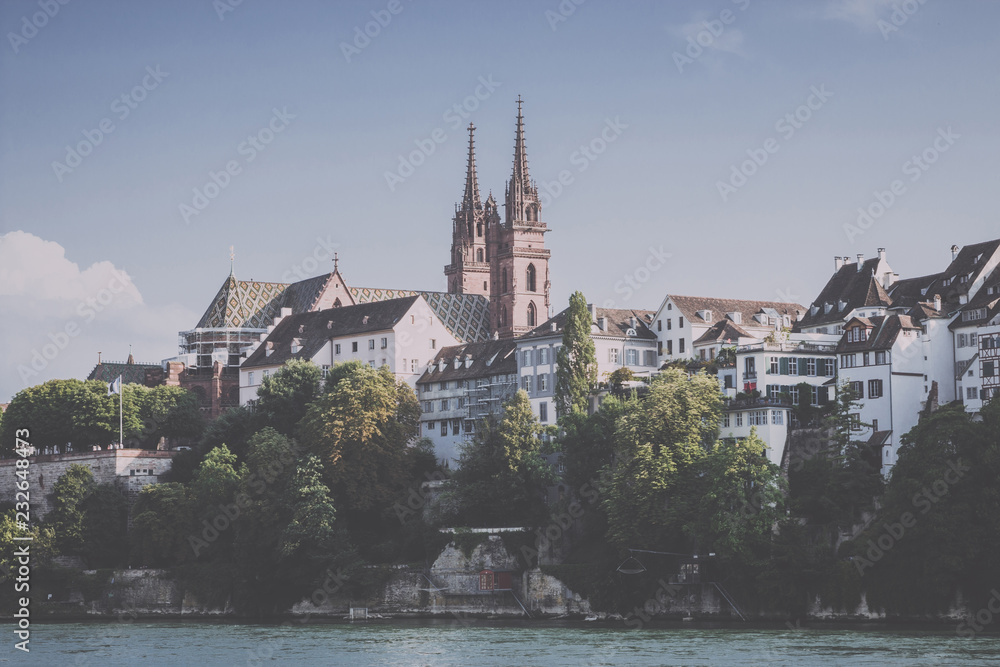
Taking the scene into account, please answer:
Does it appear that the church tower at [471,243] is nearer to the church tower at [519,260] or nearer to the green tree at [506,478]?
the church tower at [519,260]

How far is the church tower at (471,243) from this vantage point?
532 ft

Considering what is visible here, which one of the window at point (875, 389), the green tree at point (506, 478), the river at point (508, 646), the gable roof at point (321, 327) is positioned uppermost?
the gable roof at point (321, 327)

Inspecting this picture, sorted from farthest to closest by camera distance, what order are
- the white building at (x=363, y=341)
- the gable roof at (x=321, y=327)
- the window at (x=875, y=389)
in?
the gable roof at (x=321, y=327)
the white building at (x=363, y=341)
the window at (x=875, y=389)

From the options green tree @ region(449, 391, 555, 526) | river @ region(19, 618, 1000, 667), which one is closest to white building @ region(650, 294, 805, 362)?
green tree @ region(449, 391, 555, 526)

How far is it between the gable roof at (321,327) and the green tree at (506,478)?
23931mm

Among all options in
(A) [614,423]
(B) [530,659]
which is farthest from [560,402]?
(B) [530,659]

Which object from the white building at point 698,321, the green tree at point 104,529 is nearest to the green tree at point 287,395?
the green tree at point 104,529

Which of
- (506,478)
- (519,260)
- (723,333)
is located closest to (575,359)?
(723,333)

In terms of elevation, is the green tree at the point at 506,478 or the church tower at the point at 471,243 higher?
the church tower at the point at 471,243

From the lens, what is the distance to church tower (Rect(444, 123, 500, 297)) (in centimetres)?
16225

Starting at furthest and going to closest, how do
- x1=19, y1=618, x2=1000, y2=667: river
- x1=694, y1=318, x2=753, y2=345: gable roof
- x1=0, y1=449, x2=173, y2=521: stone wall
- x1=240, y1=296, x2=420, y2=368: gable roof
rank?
x1=240, y1=296, x2=420, y2=368: gable roof < x1=0, y1=449, x2=173, y2=521: stone wall < x1=694, y1=318, x2=753, y2=345: gable roof < x1=19, y1=618, x2=1000, y2=667: river

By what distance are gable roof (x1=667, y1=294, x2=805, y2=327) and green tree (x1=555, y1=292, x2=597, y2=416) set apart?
348 inches

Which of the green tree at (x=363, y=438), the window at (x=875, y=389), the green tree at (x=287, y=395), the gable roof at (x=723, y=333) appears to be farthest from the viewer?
the green tree at (x=287, y=395)

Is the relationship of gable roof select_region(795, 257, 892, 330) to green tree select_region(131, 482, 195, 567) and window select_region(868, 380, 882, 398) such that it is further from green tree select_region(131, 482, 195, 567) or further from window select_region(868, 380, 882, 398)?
green tree select_region(131, 482, 195, 567)
